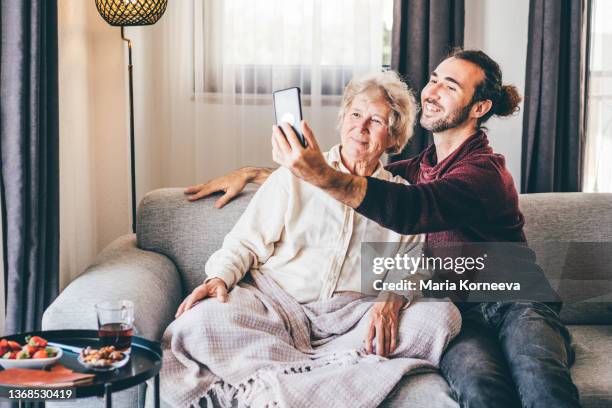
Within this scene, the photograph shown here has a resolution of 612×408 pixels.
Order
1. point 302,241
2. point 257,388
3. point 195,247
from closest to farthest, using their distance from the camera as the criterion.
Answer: point 257,388
point 302,241
point 195,247

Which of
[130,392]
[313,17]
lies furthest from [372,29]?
[130,392]

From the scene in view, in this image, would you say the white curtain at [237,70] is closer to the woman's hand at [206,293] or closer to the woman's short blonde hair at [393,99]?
the woman's short blonde hair at [393,99]

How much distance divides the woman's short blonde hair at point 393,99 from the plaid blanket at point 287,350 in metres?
0.49

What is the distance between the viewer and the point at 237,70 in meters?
2.99

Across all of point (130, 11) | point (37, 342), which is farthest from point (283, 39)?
point (37, 342)

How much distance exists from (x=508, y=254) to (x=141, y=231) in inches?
45.1

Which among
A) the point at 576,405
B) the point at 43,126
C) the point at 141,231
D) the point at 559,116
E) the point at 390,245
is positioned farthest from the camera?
the point at 559,116

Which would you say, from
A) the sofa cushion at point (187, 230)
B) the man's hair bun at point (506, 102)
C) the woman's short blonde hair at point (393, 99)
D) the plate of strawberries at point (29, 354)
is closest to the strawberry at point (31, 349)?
the plate of strawberries at point (29, 354)

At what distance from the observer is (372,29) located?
297 cm

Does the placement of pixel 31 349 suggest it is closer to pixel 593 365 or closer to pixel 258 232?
pixel 258 232

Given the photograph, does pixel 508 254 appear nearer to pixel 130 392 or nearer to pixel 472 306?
pixel 472 306

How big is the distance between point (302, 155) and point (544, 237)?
117cm

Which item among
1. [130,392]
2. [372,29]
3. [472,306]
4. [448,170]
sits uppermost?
[372,29]

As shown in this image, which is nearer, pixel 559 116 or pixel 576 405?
pixel 576 405
